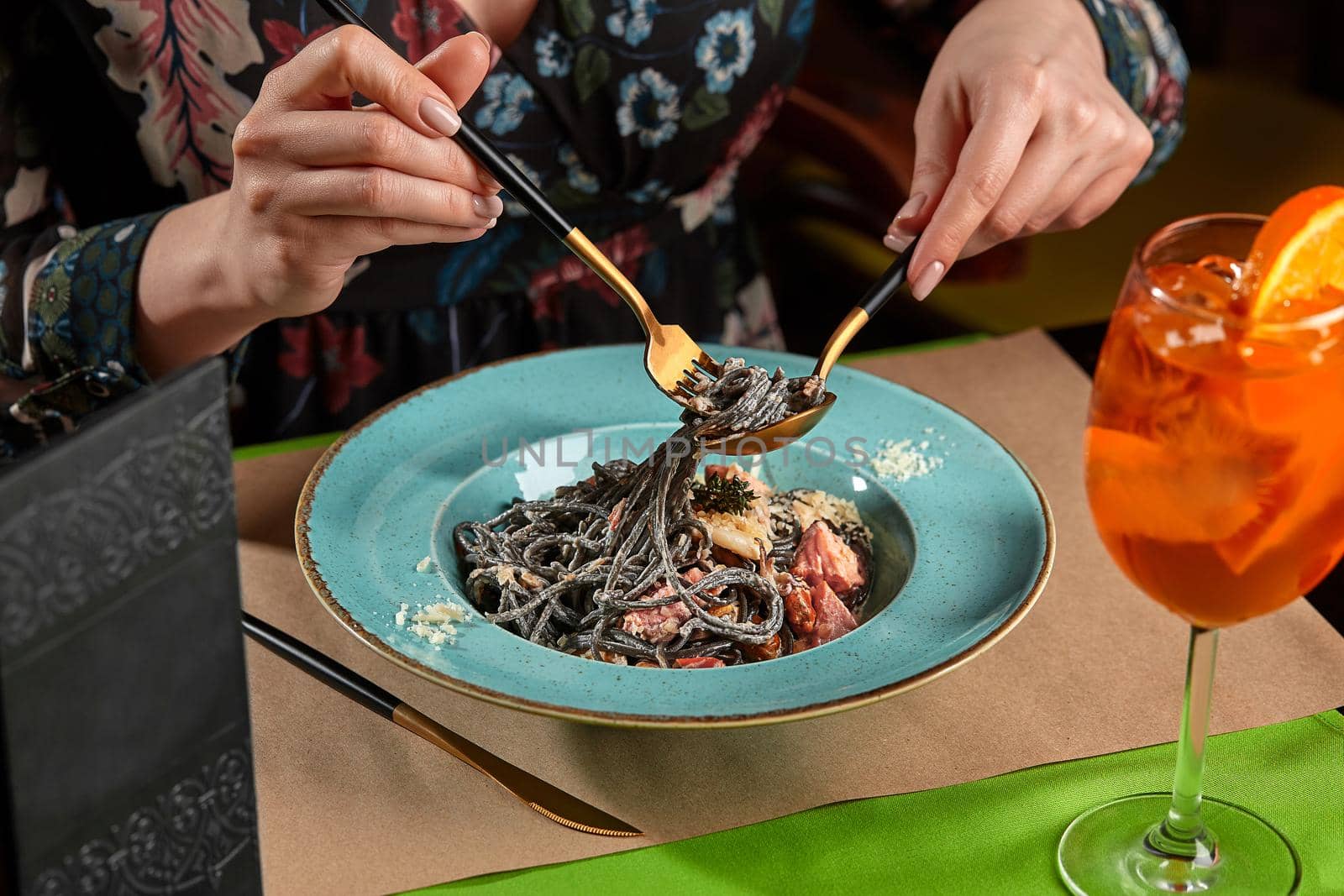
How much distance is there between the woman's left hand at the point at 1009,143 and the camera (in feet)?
3.77

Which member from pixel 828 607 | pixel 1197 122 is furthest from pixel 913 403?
pixel 1197 122

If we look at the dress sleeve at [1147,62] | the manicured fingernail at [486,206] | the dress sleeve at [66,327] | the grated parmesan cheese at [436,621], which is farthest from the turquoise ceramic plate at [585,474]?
the dress sleeve at [1147,62]

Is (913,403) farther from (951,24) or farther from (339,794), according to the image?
(951,24)

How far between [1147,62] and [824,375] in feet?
2.58

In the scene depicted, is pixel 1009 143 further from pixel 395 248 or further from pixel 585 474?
pixel 395 248

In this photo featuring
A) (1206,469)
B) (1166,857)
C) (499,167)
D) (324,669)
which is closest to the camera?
(1206,469)

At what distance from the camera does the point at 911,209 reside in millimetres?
1191

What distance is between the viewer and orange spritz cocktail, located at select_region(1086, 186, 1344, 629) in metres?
0.62

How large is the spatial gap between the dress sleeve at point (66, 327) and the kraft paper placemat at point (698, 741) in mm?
339

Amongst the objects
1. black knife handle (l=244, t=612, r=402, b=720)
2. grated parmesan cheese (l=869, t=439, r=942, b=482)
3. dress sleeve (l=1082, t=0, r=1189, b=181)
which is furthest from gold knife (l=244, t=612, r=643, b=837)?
dress sleeve (l=1082, t=0, r=1189, b=181)

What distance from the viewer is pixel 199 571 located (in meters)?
0.58

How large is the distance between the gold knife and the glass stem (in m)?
0.34

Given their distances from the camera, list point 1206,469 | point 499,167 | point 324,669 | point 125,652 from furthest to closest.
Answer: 1. point 499,167
2. point 324,669
3. point 1206,469
4. point 125,652

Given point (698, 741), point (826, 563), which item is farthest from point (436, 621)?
point (826, 563)
